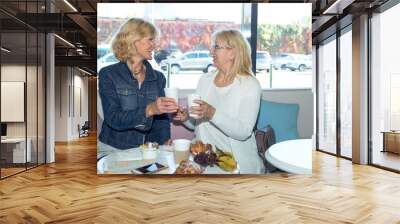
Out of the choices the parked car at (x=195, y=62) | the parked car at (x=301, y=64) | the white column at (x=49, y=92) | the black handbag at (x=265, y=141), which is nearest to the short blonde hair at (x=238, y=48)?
the parked car at (x=195, y=62)

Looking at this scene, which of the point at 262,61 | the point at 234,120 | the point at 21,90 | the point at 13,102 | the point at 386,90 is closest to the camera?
the point at 234,120

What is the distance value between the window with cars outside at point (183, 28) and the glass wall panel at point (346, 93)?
3507mm

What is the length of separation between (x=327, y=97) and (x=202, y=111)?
5188 mm

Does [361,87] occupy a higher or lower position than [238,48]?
lower

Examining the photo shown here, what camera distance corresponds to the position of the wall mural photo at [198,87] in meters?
6.17

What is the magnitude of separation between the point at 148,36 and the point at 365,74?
439cm

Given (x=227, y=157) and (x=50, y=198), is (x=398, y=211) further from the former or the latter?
(x=50, y=198)

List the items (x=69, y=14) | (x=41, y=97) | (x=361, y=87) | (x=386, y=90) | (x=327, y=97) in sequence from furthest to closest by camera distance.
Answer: (x=327, y=97), (x=361, y=87), (x=41, y=97), (x=69, y=14), (x=386, y=90)

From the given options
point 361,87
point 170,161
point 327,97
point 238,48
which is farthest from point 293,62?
point 327,97

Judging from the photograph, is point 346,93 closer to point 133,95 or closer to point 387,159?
point 387,159

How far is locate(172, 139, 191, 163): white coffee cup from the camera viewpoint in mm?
6164

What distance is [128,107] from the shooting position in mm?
6168

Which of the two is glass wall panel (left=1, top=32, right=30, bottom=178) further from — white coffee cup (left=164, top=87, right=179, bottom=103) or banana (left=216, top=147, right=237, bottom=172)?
banana (left=216, top=147, right=237, bottom=172)

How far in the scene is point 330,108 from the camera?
995 cm
